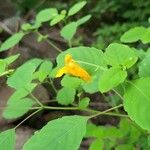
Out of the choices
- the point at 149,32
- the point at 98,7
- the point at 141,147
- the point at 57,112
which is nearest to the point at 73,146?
the point at 149,32

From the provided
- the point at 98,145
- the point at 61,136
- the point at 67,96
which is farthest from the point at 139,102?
the point at 98,145

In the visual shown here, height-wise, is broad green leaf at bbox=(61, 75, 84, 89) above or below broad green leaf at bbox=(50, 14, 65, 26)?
above

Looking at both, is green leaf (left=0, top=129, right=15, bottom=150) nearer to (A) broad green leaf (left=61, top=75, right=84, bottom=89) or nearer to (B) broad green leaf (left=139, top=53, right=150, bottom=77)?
(A) broad green leaf (left=61, top=75, right=84, bottom=89)

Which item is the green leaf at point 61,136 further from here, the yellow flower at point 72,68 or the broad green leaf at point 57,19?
the broad green leaf at point 57,19

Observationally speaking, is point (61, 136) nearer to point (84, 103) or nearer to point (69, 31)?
point (84, 103)

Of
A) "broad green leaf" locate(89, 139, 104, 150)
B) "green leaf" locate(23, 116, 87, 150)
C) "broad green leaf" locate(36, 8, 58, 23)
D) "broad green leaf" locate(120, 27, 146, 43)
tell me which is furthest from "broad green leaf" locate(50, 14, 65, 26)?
"green leaf" locate(23, 116, 87, 150)
